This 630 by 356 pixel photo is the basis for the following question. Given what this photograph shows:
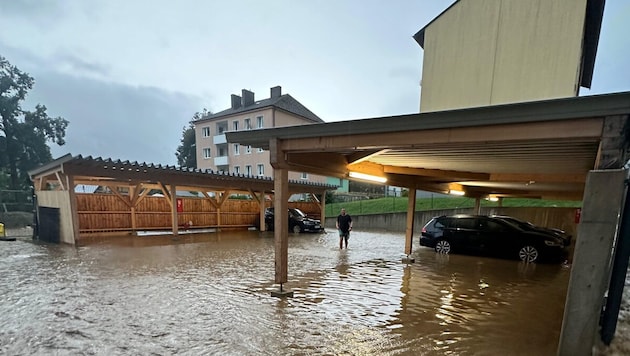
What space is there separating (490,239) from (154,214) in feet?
48.2

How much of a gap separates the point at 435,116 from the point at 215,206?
45.6 ft

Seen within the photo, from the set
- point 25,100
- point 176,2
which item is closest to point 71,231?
point 176,2

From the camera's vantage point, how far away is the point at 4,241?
10352mm

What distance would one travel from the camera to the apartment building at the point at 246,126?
92.7ft

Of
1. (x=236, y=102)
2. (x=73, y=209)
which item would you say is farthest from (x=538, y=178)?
(x=236, y=102)

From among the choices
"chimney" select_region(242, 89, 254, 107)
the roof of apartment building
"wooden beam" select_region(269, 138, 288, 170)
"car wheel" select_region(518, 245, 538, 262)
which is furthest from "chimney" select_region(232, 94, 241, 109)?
"car wheel" select_region(518, 245, 538, 262)

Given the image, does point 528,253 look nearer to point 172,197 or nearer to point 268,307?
point 268,307

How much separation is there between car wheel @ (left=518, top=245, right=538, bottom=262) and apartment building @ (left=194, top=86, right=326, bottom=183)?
2035 centimetres

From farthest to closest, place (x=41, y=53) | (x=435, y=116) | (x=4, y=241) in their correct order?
(x=41, y=53) < (x=4, y=241) < (x=435, y=116)

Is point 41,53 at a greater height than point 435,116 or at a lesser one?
greater

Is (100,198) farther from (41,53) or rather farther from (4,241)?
(41,53)

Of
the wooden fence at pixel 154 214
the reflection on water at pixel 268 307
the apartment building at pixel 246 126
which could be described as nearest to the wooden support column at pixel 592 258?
the reflection on water at pixel 268 307

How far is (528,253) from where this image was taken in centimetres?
834

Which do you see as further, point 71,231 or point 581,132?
point 71,231
